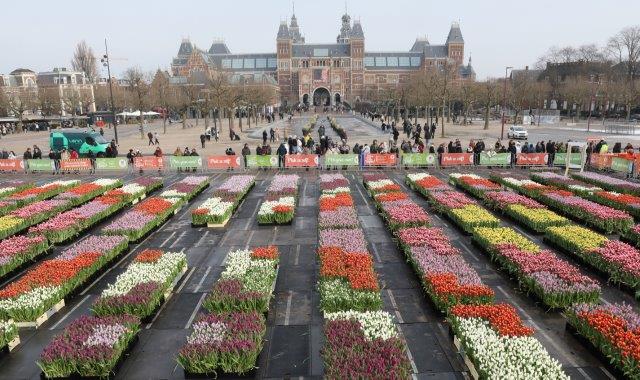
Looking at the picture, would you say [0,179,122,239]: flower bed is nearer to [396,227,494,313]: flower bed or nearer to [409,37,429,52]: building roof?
[396,227,494,313]: flower bed

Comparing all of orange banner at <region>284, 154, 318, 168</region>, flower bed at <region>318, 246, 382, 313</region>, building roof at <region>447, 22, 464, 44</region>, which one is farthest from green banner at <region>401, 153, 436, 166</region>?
building roof at <region>447, 22, 464, 44</region>

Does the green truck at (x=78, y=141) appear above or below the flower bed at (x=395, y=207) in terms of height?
above

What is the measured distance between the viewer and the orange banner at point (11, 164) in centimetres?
2841

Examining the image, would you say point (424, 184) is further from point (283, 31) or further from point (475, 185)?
point (283, 31)

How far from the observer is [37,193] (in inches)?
797

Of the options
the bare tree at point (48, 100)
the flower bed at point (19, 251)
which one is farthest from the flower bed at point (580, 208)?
the bare tree at point (48, 100)

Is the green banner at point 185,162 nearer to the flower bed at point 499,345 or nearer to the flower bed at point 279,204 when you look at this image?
the flower bed at point 279,204

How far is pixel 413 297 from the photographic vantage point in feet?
35.7

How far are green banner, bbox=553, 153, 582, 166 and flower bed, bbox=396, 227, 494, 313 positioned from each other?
59.1ft

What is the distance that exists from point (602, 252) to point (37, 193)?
2241 cm

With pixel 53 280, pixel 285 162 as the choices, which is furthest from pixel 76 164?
pixel 53 280

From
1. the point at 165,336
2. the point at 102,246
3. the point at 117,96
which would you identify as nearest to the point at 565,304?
the point at 165,336

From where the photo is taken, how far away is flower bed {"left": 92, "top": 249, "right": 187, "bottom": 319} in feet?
30.7

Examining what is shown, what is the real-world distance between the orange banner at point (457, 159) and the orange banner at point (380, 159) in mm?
3212
